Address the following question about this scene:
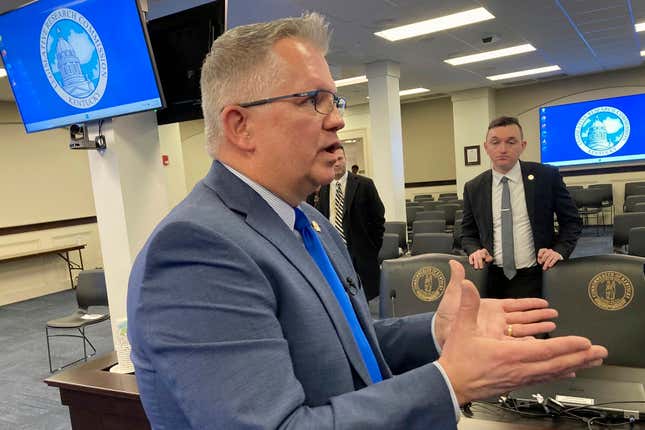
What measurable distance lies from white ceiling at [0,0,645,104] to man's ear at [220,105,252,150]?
2.63 metres

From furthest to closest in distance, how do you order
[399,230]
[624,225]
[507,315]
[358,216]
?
[399,230], [624,225], [358,216], [507,315]

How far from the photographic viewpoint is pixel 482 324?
3.17 feet

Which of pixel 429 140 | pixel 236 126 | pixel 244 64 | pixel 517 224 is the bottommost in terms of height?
pixel 517 224

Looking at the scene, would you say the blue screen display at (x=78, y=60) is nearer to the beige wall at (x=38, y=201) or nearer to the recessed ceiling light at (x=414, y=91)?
the beige wall at (x=38, y=201)

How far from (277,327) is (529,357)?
39 cm

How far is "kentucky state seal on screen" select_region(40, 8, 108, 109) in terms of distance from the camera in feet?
6.56

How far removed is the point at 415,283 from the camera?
2.36 metres

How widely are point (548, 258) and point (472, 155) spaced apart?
9310 millimetres

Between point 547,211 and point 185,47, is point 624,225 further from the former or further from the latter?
point 185,47

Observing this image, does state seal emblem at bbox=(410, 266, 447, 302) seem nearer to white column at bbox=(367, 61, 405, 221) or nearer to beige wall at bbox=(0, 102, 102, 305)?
white column at bbox=(367, 61, 405, 221)

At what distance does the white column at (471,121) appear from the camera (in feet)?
36.8

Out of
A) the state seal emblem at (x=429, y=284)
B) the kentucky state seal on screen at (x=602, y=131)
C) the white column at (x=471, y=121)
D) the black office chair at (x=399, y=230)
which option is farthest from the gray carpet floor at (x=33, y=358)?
the kentucky state seal on screen at (x=602, y=131)

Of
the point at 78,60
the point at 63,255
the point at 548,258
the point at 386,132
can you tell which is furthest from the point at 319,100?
the point at 63,255

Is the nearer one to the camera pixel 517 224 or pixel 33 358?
pixel 517 224
